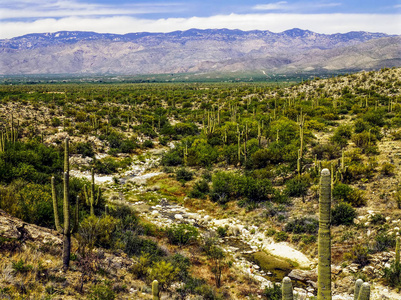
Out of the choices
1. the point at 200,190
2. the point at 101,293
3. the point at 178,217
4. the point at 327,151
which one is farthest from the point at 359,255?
the point at 327,151

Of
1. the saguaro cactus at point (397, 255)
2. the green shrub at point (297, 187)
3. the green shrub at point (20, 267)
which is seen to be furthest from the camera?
the green shrub at point (297, 187)

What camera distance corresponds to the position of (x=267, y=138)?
23406 mm

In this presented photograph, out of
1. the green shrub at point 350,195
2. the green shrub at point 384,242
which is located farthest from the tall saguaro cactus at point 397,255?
the green shrub at point 350,195

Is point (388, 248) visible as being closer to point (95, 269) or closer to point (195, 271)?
point (195, 271)

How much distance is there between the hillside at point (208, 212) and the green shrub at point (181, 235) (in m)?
0.05

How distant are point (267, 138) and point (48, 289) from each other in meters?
18.8

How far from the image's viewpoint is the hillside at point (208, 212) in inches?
339

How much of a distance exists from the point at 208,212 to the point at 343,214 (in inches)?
240

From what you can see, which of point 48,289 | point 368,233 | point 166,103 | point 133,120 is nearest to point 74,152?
point 133,120

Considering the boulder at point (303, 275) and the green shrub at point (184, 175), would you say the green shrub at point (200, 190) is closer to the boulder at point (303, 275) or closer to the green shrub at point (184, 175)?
the green shrub at point (184, 175)

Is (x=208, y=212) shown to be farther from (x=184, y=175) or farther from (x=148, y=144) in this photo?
(x=148, y=144)

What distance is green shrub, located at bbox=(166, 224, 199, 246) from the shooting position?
12188 millimetres

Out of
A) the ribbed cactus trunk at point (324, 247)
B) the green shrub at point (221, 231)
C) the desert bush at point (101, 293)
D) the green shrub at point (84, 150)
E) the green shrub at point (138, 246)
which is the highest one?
the ribbed cactus trunk at point (324, 247)

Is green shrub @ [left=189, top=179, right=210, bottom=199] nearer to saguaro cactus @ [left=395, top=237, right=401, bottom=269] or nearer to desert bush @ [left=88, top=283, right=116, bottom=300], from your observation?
saguaro cactus @ [left=395, top=237, right=401, bottom=269]
